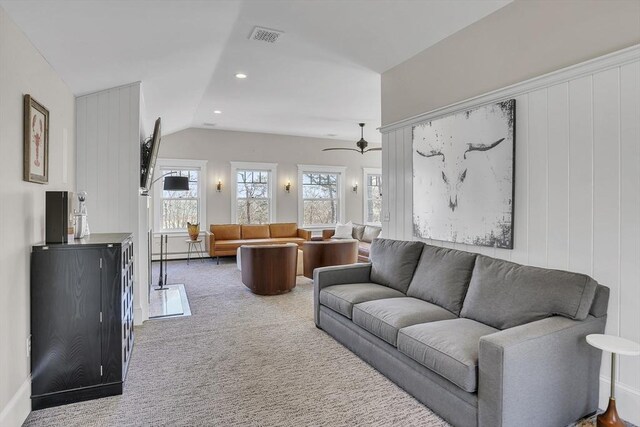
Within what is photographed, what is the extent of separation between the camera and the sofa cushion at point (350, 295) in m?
3.26

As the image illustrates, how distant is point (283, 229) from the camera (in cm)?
900

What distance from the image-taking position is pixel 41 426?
2.21 metres

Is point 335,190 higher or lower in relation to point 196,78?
lower

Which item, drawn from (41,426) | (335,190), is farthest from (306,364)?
(335,190)

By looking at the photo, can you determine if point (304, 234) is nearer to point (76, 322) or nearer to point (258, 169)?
point (258, 169)

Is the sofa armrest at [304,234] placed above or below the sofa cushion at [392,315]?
above

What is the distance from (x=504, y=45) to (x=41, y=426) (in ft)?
13.6

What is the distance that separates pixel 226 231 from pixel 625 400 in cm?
737

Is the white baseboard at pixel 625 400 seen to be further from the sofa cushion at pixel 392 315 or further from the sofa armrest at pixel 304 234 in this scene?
the sofa armrest at pixel 304 234

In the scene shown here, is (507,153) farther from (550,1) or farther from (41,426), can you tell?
(41,426)

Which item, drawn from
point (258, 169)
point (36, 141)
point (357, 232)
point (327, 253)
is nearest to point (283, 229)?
point (258, 169)

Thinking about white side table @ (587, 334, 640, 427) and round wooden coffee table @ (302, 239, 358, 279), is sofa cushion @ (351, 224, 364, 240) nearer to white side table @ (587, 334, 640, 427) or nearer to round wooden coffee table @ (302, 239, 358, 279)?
round wooden coffee table @ (302, 239, 358, 279)

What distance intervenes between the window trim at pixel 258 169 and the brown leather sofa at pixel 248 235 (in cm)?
39

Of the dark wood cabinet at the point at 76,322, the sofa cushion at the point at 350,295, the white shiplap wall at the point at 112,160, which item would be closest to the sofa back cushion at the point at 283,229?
the white shiplap wall at the point at 112,160
